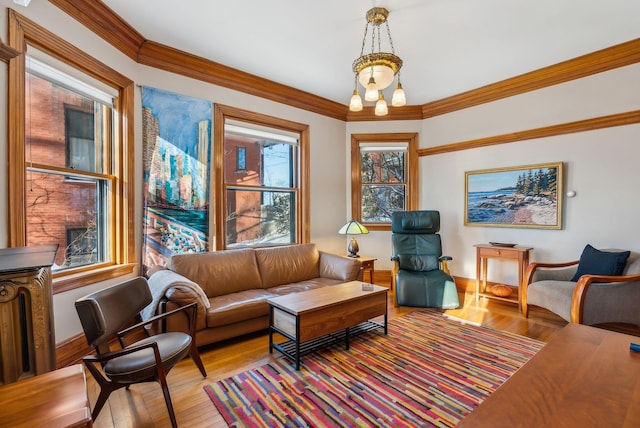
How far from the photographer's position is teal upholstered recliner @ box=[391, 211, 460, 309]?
357 centimetres

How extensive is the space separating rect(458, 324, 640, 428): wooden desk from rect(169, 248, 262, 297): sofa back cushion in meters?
2.60

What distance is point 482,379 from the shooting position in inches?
83.1

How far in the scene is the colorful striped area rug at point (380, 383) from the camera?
5.71ft

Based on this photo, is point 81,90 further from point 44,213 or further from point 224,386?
point 224,386

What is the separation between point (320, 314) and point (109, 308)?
55.8 inches

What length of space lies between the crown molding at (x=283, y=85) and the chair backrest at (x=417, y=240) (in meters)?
1.74

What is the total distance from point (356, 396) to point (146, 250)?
2.41 m

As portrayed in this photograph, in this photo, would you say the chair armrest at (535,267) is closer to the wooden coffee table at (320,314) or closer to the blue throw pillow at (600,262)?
the blue throw pillow at (600,262)

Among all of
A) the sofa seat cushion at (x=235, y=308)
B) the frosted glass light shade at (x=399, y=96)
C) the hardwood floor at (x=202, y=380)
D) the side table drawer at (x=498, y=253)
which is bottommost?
the hardwood floor at (x=202, y=380)

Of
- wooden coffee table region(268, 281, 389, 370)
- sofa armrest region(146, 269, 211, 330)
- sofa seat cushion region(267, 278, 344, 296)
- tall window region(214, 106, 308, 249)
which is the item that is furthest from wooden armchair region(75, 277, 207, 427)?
tall window region(214, 106, 308, 249)

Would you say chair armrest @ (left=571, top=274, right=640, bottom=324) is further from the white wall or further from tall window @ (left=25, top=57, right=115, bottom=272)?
tall window @ (left=25, top=57, right=115, bottom=272)

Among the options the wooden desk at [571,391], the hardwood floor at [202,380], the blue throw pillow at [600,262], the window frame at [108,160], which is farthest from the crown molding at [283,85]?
the wooden desk at [571,391]

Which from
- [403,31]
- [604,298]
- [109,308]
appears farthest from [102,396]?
[604,298]

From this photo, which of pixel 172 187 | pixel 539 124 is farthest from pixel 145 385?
pixel 539 124
